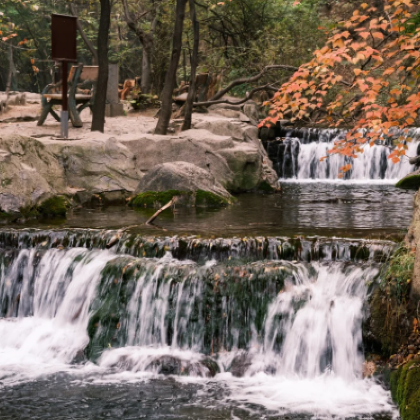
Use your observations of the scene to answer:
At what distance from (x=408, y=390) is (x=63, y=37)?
10.3m

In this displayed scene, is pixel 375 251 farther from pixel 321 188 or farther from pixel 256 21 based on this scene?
pixel 256 21

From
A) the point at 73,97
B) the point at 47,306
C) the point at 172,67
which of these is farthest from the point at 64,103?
the point at 47,306

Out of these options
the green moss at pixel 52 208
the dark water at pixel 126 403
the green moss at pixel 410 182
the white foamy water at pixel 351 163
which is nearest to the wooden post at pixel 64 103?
the green moss at pixel 52 208

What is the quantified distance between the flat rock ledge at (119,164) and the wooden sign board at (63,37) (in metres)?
1.66

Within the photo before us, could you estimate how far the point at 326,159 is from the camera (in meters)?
18.6

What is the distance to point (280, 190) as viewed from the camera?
15758mm

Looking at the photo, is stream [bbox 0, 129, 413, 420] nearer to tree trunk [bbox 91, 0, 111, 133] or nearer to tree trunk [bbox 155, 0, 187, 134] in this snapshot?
→ tree trunk [bbox 91, 0, 111, 133]

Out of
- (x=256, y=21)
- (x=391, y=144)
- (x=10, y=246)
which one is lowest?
(x=10, y=246)

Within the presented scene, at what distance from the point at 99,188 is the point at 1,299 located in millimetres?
4570

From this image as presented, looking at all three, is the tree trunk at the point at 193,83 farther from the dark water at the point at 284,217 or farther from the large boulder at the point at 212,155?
the dark water at the point at 284,217

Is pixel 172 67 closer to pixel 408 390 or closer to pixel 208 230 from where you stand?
pixel 208 230

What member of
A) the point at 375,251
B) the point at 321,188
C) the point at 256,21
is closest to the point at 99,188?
the point at 321,188

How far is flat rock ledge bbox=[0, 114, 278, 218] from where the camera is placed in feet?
38.9

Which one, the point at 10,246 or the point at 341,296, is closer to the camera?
the point at 341,296
